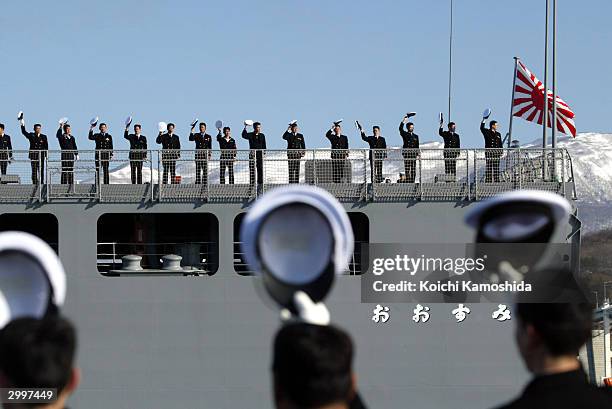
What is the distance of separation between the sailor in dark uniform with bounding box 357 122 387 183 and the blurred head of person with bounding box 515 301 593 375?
1694 cm

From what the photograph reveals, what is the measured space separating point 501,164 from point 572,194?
1.59m

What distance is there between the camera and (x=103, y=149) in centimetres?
2153

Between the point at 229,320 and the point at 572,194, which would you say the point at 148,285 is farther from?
the point at 572,194

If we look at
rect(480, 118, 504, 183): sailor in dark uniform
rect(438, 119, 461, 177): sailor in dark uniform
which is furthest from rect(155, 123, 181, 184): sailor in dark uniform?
rect(480, 118, 504, 183): sailor in dark uniform

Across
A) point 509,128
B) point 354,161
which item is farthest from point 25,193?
point 509,128

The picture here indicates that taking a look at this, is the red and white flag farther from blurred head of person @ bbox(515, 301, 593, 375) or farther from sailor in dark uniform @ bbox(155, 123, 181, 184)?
blurred head of person @ bbox(515, 301, 593, 375)

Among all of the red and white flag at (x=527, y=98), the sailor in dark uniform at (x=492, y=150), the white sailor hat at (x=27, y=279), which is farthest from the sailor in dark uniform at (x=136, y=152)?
the white sailor hat at (x=27, y=279)

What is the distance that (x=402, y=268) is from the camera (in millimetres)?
20625

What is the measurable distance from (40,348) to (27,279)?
368mm

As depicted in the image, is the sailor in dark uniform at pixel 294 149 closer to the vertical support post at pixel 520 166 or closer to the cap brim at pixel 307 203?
the vertical support post at pixel 520 166

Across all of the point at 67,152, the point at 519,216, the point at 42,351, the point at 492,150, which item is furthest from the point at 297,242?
the point at 492,150

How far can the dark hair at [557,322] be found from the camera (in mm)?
3711

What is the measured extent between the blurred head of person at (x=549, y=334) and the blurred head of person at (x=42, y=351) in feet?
4.89

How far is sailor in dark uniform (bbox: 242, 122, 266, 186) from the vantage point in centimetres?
2136
